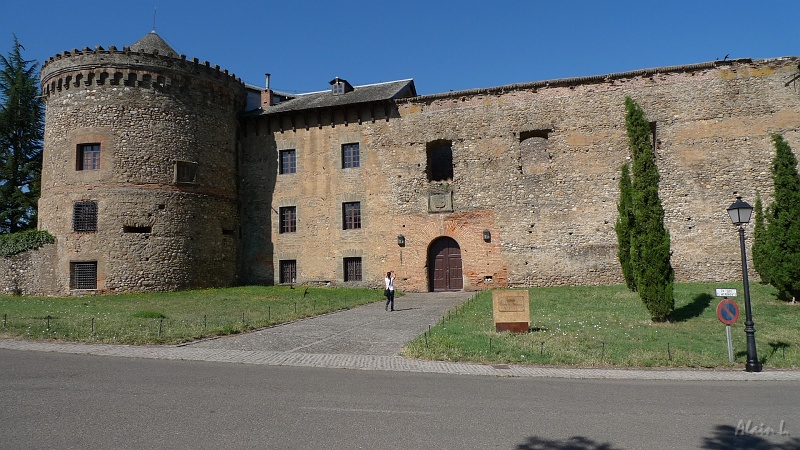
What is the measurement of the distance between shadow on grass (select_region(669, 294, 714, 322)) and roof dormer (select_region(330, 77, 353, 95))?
64.4 feet

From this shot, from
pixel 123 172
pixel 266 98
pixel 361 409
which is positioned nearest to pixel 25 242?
pixel 123 172

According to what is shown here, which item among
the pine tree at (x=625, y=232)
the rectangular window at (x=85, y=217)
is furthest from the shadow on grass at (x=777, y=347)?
the rectangular window at (x=85, y=217)

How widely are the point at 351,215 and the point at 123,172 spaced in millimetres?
10624

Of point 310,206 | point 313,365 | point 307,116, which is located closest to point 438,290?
point 310,206

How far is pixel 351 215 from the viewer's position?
25.9 m

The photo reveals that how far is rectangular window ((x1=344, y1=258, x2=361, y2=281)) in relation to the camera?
2566 centimetres

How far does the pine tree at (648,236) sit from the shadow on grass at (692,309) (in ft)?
2.30

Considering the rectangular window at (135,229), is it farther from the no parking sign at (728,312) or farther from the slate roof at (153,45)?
the no parking sign at (728,312)

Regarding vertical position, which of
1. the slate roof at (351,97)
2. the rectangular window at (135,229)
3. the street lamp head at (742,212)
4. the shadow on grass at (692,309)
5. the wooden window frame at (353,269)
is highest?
the slate roof at (351,97)

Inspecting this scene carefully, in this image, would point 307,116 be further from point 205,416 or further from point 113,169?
point 205,416

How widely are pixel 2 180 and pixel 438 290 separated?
28420 mm

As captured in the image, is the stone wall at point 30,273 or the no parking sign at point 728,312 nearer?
the no parking sign at point 728,312

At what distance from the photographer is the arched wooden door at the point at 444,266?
24.5 m

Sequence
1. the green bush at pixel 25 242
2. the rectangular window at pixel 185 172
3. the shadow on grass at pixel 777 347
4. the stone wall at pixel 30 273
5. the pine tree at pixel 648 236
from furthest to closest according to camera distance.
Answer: the rectangular window at pixel 185 172 < the green bush at pixel 25 242 < the stone wall at pixel 30 273 < the pine tree at pixel 648 236 < the shadow on grass at pixel 777 347
